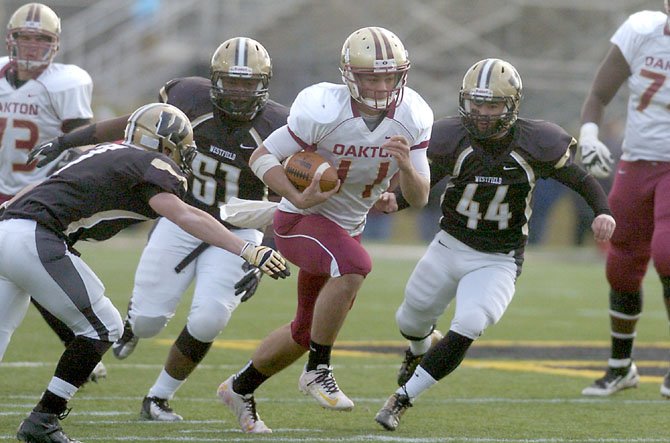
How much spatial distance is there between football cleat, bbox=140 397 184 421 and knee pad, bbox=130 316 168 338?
1.33 feet

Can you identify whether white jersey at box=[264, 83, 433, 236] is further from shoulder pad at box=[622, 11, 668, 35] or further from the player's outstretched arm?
shoulder pad at box=[622, 11, 668, 35]

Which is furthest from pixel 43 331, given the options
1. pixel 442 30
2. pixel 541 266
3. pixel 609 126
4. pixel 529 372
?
pixel 442 30

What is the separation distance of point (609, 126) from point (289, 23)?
217 inches

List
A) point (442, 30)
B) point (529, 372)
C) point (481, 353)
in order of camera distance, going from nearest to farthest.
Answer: point (529, 372) → point (481, 353) → point (442, 30)

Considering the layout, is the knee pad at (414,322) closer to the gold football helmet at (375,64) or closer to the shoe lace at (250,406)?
the shoe lace at (250,406)

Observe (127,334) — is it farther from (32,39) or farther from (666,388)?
(666,388)

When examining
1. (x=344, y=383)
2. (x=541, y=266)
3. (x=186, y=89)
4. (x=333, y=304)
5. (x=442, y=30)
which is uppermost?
(x=186, y=89)

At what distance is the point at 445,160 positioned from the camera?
19.0ft

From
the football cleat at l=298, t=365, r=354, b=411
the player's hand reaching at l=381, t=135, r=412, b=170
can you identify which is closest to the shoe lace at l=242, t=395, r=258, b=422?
the football cleat at l=298, t=365, r=354, b=411

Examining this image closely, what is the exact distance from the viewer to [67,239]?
4.95 meters

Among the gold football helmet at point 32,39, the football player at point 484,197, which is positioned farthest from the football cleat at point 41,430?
the gold football helmet at point 32,39

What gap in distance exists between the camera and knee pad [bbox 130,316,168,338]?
5965 millimetres

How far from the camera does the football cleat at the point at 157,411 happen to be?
5.61 m

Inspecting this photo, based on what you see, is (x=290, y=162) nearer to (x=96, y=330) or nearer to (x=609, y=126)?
(x=96, y=330)
